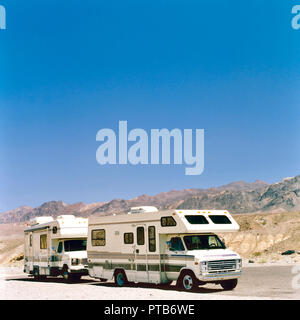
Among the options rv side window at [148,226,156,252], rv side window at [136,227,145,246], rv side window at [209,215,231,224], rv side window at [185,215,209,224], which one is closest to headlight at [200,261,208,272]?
rv side window at [185,215,209,224]

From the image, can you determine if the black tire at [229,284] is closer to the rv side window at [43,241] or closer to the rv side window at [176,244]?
the rv side window at [176,244]

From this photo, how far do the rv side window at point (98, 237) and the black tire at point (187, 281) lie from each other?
4725mm

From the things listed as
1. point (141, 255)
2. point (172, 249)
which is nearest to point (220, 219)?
point (172, 249)

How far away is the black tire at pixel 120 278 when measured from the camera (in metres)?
20.6

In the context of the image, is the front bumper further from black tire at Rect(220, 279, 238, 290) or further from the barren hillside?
the barren hillside

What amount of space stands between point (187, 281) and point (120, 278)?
3.82 metres

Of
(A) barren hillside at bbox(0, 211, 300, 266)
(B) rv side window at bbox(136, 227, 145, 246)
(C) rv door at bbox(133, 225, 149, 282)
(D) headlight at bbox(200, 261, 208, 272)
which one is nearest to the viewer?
(D) headlight at bbox(200, 261, 208, 272)

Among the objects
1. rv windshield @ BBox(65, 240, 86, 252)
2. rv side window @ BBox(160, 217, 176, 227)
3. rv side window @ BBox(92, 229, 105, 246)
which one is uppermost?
rv side window @ BBox(160, 217, 176, 227)

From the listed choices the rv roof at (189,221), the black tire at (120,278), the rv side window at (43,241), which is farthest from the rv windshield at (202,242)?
the rv side window at (43,241)

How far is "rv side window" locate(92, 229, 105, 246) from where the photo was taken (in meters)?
21.8

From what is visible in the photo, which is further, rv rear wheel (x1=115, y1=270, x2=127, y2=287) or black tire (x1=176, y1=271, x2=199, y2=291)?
rv rear wheel (x1=115, y1=270, x2=127, y2=287)

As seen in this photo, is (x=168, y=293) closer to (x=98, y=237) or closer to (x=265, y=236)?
(x=98, y=237)

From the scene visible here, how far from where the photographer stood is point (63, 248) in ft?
78.3
